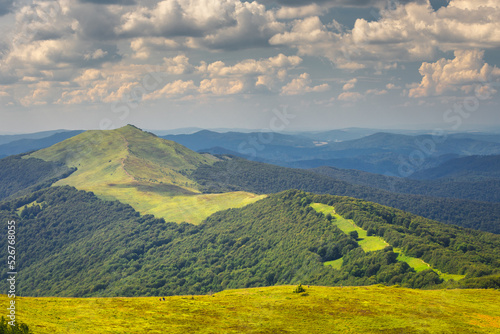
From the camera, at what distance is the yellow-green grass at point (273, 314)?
228 ft

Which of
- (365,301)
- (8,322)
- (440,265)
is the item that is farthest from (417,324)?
(440,265)

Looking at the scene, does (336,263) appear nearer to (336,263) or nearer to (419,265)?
(336,263)

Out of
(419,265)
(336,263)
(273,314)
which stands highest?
(273,314)

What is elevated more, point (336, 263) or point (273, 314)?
point (273, 314)

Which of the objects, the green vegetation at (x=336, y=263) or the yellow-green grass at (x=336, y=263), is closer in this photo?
the green vegetation at (x=336, y=263)

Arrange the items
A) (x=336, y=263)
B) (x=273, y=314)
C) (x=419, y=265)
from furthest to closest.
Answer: (x=336, y=263) → (x=419, y=265) → (x=273, y=314)

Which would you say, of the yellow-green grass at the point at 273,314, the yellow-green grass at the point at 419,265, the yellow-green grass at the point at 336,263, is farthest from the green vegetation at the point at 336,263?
the yellow-green grass at the point at 273,314

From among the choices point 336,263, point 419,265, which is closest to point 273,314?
point 419,265

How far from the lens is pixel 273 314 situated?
278 ft

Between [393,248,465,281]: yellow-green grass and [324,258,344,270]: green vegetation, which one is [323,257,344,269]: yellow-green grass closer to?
[324,258,344,270]: green vegetation

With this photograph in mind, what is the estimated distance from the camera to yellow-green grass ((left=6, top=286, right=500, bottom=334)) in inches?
2734

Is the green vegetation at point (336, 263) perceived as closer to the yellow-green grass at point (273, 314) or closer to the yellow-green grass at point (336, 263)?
the yellow-green grass at point (336, 263)

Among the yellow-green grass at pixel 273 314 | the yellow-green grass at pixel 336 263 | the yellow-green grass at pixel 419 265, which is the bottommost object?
the yellow-green grass at pixel 336 263

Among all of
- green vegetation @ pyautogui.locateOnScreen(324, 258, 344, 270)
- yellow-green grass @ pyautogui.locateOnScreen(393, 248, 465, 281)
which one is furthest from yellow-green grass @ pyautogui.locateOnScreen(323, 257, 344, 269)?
yellow-green grass @ pyautogui.locateOnScreen(393, 248, 465, 281)
